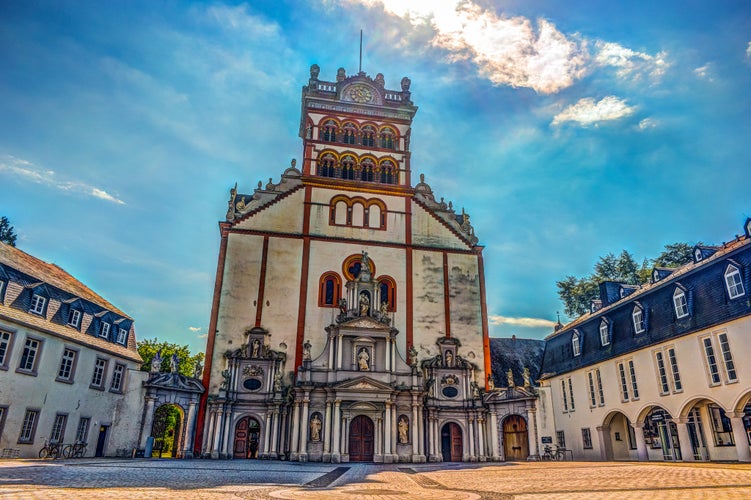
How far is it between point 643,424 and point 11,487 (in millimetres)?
29035

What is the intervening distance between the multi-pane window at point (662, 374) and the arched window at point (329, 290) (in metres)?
19.6

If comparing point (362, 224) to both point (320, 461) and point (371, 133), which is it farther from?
point (320, 461)

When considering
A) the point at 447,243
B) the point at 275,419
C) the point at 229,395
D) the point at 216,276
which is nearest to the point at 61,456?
the point at 229,395

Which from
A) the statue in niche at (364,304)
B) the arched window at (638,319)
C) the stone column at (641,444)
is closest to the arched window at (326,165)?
the statue in niche at (364,304)

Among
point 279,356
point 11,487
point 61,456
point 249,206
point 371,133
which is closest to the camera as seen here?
point 11,487

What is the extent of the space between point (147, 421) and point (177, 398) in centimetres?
199

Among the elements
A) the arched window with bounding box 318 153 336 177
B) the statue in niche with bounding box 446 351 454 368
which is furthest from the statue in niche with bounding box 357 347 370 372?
the arched window with bounding box 318 153 336 177

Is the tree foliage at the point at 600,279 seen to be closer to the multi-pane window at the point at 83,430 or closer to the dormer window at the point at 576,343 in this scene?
the dormer window at the point at 576,343

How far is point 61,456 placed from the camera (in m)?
24.4

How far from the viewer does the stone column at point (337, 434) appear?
95.4ft

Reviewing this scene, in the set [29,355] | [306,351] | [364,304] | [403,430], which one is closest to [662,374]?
[403,430]

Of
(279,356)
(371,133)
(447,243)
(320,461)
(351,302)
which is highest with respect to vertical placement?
(371,133)

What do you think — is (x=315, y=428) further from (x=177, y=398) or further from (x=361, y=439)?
(x=177, y=398)

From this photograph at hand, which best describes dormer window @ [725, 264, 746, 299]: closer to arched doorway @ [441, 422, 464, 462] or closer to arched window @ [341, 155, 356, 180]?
arched doorway @ [441, 422, 464, 462]
